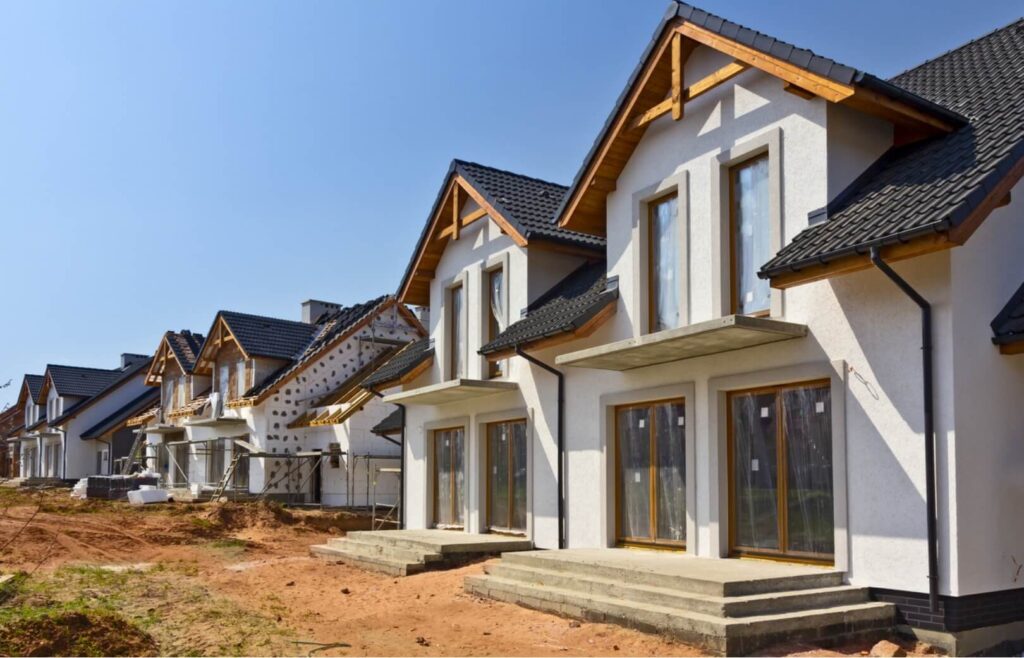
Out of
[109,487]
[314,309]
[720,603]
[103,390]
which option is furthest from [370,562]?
[103,390]

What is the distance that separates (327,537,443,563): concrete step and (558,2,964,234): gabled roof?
557cm

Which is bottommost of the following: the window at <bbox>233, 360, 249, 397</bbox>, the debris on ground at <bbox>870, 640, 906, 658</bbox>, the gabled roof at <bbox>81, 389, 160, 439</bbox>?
the debris on ground at <bbox>870, 640, 906, 658</bbox>

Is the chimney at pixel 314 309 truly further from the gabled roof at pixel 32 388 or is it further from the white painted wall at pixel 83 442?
the gabled roof at pixel 32 388

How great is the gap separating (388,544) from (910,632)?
30.2 feet

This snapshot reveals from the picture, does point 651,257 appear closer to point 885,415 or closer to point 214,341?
point 885,415

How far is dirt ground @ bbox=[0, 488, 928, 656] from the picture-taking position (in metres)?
8.65

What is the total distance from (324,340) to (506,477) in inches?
736

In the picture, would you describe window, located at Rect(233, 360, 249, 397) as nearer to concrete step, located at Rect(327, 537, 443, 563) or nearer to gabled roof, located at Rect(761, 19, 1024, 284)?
concrete step, located at Rect(327, 537, 443, 563)

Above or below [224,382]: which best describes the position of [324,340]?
above

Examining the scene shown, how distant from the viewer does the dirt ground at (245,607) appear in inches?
340

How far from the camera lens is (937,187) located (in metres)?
8.71

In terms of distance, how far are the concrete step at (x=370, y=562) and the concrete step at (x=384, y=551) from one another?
91 millimetres

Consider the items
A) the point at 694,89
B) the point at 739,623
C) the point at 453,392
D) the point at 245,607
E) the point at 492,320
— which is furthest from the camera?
the point at 492,320

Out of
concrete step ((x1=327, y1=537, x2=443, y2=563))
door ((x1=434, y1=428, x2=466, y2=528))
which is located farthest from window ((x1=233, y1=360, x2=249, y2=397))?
concrete step ((x1=327, y1=537, x2=443, y2=563))
